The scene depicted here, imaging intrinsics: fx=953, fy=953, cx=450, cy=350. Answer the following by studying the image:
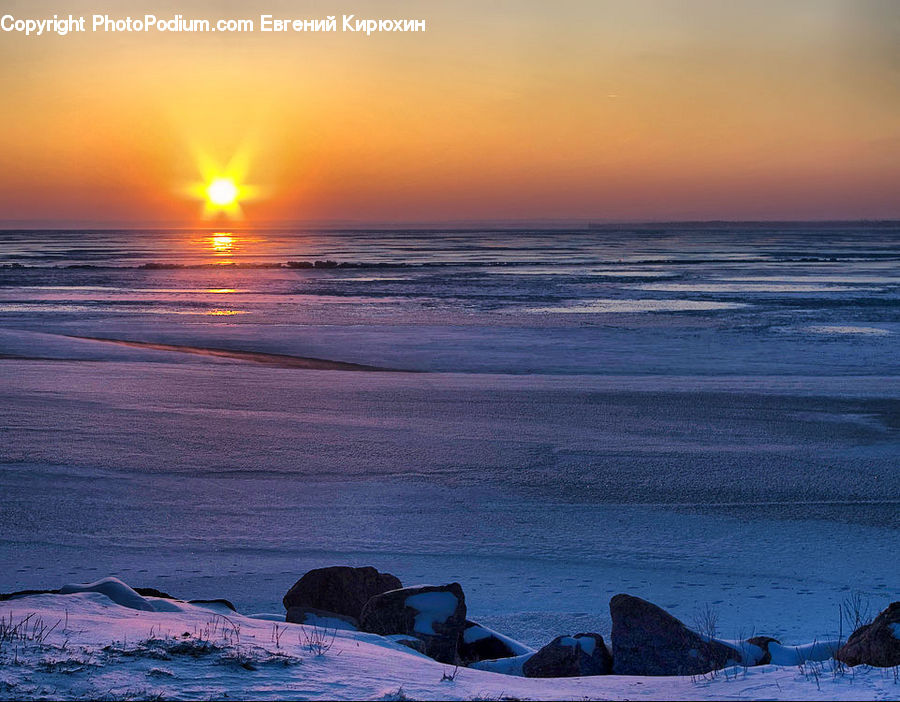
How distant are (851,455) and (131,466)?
7.33 m

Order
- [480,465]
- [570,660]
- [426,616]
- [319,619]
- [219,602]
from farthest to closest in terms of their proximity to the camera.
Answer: [480,465]
[219,602]
[319,619]
[426,616]
[570,660]

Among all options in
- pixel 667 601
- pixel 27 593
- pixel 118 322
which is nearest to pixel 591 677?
pixel 667 601

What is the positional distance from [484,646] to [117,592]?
84.3 inches

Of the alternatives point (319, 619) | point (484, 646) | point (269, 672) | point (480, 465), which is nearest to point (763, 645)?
point (484, 646)

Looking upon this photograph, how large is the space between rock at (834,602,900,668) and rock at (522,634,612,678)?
1.22m

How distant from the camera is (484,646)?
5.33 m

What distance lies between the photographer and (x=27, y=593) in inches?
218

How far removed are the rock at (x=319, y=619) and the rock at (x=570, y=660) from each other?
1.09 meters

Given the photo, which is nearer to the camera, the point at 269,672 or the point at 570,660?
the point at 269,672

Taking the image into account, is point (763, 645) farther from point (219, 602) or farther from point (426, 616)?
point (219, 602)

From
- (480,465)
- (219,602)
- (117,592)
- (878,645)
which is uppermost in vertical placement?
(480,465)

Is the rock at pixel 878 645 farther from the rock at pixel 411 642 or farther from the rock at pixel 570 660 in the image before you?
the rock at pixel 411 642

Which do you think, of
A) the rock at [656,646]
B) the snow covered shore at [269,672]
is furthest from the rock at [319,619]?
the rock at [656,646]

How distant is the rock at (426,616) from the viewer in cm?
523
